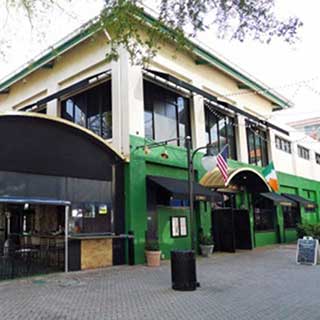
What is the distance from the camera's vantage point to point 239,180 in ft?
62.5

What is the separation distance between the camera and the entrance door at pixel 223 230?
17.3 metres

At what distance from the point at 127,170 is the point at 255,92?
12.3m

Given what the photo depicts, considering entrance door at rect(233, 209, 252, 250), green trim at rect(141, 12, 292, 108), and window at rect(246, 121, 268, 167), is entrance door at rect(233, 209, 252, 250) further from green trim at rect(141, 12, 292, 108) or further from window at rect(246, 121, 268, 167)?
green trim at rect(141, 12, 292, 108)

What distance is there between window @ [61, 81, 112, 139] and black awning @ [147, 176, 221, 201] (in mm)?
2849

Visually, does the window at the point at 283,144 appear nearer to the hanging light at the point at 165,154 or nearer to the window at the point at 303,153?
the window at the point at 303,153

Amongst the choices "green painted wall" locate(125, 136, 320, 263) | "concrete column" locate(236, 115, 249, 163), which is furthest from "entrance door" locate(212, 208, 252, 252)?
"concrete column" locate(236, 115, 249, 163)

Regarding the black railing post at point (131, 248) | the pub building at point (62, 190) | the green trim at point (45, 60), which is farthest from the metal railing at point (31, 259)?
the green trim at point (45, 60)

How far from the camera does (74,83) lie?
1700cm

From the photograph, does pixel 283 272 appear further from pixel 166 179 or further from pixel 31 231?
pixel 31 231

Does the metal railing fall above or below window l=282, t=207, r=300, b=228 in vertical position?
below

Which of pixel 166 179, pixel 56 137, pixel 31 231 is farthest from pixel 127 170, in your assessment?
pixel 31 231

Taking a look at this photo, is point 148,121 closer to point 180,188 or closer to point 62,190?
point 180,188

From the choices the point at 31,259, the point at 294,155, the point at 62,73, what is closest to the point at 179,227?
the point at 31,259

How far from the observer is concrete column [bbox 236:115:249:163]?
20.9m
